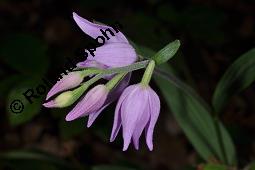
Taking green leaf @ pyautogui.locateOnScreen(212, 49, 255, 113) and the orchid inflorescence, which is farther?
green leaf @ pyautogui.locateOnScreen(212, 49, 255, 113)

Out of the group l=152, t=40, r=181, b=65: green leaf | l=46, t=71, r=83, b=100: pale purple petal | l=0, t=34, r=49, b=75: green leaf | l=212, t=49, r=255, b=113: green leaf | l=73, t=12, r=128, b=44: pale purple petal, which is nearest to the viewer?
l=46, t=71, r=83, b=100: pale purple petal

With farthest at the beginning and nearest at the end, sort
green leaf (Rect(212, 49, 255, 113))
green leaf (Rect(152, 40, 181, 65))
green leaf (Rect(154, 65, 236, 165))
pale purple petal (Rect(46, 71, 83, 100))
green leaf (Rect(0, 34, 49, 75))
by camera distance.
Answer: green leaf (Rect(0, 34, 49, 75)) < green leaf (Rect(154, 65, 236, 165)) < green leaf (Rect(212, 49, 255, 113)) < green leaf (Rect(152, 40, 181, 65)) < pale purple petal (Rect(46, 71, 83, 100))

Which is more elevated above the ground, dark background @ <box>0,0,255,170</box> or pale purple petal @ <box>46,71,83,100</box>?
pale purple petal @ <box>46,71,83,100</box>

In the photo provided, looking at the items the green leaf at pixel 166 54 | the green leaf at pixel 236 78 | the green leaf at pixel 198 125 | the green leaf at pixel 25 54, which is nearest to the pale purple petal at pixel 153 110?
the green leaf at pixel 166 54

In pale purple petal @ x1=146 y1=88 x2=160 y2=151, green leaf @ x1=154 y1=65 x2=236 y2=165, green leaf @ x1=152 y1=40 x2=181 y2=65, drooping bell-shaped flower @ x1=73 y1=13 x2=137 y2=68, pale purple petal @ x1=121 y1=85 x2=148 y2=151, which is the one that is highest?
drooping bell-shaped flower @ x1=73 y1=13 x2=137 y2=68

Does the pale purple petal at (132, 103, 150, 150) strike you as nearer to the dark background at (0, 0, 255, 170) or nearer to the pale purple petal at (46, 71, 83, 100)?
the pale purple petal at (46, 71, 83, 100)

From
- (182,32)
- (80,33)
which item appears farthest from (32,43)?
(80,33)

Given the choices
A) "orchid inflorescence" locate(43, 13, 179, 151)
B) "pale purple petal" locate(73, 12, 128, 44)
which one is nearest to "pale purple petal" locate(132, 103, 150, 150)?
"orchid inflorescence" locate(43, 13, 179, 151)

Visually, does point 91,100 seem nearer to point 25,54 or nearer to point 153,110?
point 153,110
